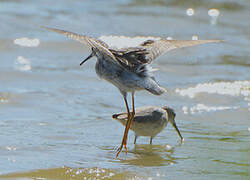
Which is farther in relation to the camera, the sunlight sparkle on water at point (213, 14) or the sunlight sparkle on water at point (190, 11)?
the sunlight sparkle on water at point (190, 11)

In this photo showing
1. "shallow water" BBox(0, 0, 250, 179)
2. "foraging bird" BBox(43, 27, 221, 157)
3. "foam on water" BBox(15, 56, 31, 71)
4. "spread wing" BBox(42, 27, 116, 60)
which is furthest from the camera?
"foam on water" BBox(15, 56, 31, 71)

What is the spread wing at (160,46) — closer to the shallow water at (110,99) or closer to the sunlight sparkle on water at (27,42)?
the shallow water at (110,99)


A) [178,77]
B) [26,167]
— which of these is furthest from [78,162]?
[178,77]

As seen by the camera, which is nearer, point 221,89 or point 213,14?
point 221,89

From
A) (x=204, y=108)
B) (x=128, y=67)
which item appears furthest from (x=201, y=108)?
(x=128, y=67)

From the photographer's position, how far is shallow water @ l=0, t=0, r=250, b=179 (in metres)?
5.24

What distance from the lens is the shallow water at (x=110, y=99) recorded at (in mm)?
5242

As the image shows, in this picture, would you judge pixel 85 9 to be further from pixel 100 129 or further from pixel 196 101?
pixel 100 129

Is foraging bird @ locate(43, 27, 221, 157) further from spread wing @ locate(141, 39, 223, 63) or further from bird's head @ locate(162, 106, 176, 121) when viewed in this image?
bird's head @ locate(162, 106, 176, 121)

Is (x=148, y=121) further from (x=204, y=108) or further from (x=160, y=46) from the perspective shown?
(x=204, y=108)

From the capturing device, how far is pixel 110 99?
8.09m

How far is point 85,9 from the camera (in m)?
14.6

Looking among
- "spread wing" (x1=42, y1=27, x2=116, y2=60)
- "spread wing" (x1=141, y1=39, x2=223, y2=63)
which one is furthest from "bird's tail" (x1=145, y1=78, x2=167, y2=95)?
"spread wing" (x1=42, y1=27, x2=116, y2=60)

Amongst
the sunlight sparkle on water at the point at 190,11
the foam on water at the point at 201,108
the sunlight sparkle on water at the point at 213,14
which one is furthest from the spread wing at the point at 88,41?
the sunlight sparkle on water at the point at 190,11
